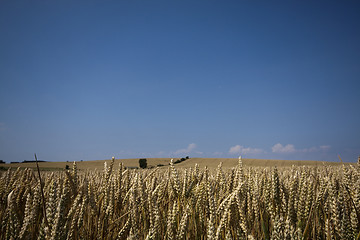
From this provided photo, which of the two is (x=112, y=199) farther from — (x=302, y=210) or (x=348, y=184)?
(x=348, y=184)

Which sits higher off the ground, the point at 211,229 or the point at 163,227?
the point at 211,229

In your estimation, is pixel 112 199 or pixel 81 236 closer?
pixel 81 236

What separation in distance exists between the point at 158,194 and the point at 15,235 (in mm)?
1226

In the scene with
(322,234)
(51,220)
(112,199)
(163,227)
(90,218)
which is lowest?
(322,234)

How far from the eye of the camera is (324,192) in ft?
8.24

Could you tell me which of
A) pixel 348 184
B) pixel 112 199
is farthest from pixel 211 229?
pixel 348 184

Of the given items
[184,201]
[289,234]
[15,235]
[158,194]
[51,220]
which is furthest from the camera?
[158,194]

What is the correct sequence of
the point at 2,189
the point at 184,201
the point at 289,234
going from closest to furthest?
the point at 289,234, the point at 184,201, the point at 2,189

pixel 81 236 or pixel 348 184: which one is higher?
pixel 348 184

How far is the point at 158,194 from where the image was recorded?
244cm

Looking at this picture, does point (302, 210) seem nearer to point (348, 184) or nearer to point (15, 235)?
point (348, 184)

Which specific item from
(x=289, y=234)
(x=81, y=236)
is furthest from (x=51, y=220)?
(x=289, y=234)

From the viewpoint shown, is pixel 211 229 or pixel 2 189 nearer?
pixel 211 229

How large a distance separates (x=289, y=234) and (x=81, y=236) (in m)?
1.63
